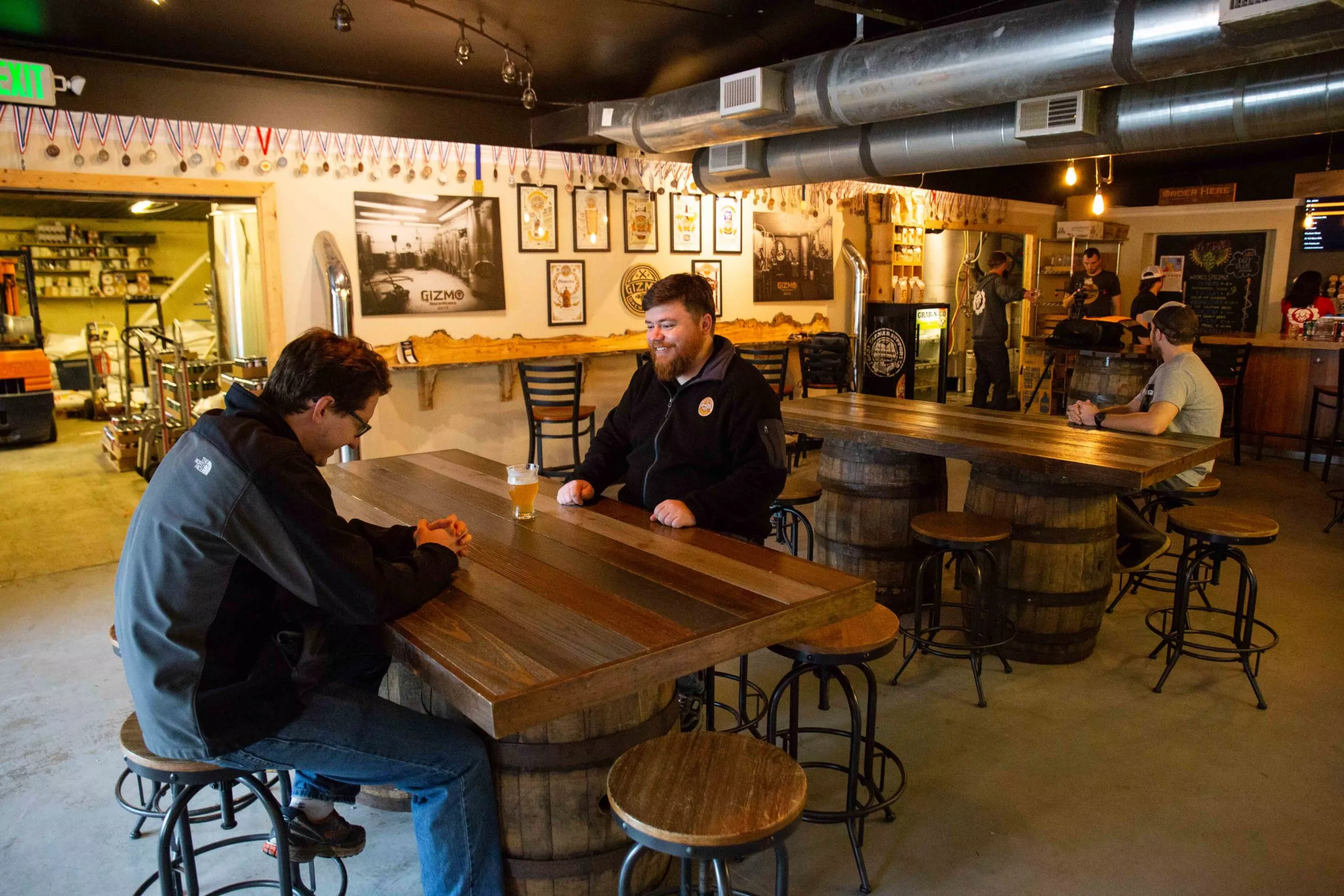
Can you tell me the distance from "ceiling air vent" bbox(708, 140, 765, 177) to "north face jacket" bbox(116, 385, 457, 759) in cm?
519

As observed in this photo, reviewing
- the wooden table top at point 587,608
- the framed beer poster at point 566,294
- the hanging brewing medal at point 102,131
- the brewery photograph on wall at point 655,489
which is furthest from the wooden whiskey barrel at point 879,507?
the hanging brewing medal at point 102,131

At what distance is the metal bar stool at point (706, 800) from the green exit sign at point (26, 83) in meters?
5.10

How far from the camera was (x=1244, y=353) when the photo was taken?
7.09m

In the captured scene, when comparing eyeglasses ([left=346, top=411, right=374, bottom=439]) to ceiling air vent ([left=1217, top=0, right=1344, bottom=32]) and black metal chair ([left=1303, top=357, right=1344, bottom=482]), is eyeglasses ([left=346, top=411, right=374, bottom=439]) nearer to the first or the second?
ceiling air vent ([left=1217, top=0, right=1344, bottom=32])

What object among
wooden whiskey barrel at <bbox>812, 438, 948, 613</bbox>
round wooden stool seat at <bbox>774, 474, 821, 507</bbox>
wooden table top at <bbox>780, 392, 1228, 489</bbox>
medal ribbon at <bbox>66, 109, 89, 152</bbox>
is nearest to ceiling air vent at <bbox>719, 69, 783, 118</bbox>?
wooden table top at <bbox>780, 392, 1228, 489</bbox>

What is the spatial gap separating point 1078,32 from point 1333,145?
305 inches

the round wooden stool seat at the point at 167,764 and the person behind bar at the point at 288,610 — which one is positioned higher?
the person behind bar at the point at 288,610

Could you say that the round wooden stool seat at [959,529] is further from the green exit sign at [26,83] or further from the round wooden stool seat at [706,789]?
the green exit sign at [26,83]

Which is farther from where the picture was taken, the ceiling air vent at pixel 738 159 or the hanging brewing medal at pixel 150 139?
the ceiling air vent at pixel 738 159

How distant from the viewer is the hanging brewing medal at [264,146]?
5500 mm

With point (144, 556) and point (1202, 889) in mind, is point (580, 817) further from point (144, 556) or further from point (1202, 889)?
point (1202, 889)

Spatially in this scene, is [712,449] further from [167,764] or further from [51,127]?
[51,127]

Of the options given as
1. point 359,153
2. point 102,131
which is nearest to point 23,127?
point 102,131

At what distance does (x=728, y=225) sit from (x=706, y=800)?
22.0ft
